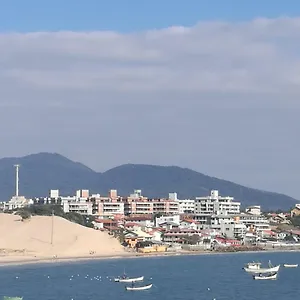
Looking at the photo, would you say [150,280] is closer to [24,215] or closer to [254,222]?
[24,215]

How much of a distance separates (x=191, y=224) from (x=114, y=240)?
2609cm

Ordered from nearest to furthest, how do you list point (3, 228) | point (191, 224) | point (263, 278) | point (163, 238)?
point (263, 278) → point (3, 228) → point (163, 238) → point (191, 224)

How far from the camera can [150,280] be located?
64.1 m

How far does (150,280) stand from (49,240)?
37.9 meters

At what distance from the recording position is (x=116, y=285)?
200ft

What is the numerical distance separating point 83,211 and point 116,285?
2914 inches

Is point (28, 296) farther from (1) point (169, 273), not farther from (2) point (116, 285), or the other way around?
(1) point (169, 273)

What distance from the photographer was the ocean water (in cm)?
5400

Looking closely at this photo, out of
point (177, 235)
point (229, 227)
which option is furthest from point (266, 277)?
point (229, 227)

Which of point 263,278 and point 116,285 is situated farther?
point 263,278

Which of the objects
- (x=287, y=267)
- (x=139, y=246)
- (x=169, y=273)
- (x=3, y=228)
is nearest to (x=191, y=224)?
(x=139, y=246)

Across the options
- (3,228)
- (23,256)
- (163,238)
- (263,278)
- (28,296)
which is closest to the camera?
(28,296)

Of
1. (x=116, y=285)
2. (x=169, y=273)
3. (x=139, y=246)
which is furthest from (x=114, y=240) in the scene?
(x=116, y=285)

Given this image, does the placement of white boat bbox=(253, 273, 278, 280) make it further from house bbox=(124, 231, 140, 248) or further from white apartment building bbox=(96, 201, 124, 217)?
white apartment building bbox=(96, 201, 124, 217)
